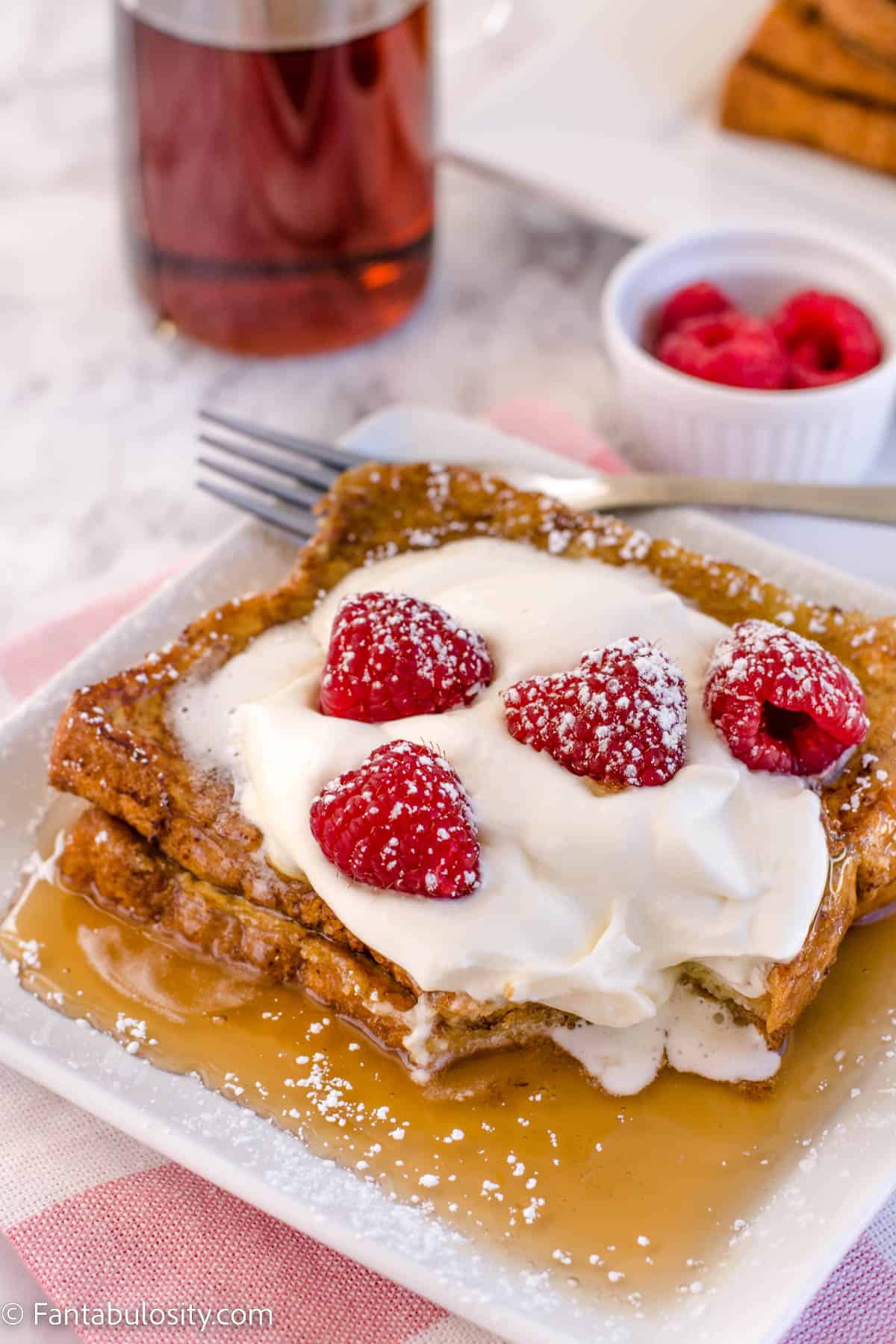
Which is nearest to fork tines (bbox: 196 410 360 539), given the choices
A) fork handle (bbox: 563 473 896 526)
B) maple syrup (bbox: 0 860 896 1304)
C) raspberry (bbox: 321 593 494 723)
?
fork handle (bbox: 563 473 896 526)

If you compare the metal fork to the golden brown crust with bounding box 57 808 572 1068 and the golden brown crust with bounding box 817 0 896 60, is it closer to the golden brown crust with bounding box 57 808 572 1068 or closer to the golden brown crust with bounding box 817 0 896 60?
the golden brown crust with bounding box 57 808 572 1068

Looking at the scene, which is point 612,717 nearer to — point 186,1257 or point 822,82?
point 186,1257

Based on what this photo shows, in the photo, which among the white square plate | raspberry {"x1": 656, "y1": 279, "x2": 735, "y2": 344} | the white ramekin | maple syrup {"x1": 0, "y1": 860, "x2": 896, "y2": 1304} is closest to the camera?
maple syrup {"x1": 0, "y1": 860, "x2": 896, "y2": 1304}

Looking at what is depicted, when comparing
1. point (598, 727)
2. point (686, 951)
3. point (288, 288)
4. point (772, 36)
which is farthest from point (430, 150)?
point (686, 951)

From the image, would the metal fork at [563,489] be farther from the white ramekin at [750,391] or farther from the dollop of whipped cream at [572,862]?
the dollop of whipped cream at [572,862]

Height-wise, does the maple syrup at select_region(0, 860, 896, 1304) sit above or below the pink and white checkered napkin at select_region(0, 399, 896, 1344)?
above

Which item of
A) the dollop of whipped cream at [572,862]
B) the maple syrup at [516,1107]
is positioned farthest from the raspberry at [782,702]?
the maple syrup at [516,1107]
